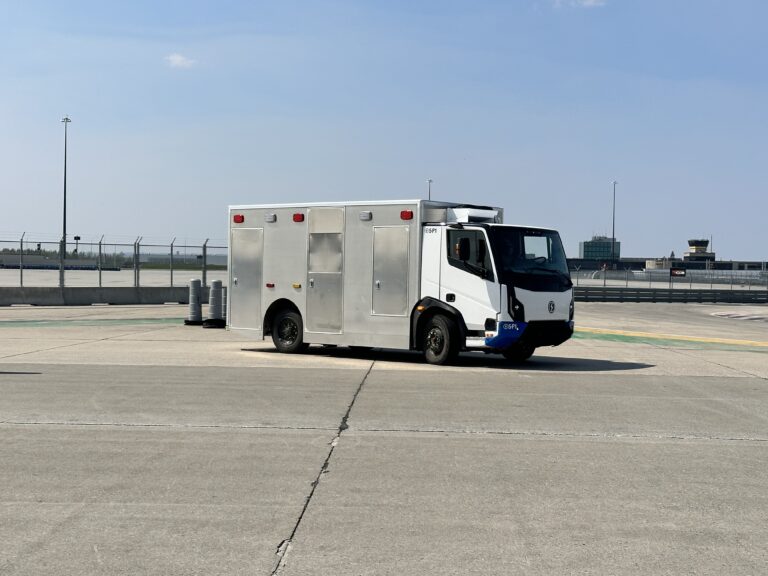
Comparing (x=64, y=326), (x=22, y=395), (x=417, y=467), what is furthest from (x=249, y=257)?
(x=417, y=467)

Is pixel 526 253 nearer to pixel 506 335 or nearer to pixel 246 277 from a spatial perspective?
pixel 506 335

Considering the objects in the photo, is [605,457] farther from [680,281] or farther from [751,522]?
[680,281]

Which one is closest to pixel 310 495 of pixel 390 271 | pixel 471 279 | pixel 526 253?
pixel 471 279

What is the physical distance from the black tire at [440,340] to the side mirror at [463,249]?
109 centimetres

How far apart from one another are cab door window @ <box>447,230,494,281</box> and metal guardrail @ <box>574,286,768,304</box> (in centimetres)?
3542

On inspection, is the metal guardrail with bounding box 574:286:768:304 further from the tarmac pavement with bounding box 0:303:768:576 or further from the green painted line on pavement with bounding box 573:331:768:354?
the tarmac pavement with bounding box 0:303:768:576

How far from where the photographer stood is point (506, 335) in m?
14.6

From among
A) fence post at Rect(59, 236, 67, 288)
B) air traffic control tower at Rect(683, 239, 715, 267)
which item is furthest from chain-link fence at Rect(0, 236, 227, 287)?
air traffic control tower at Rect(683, 239, 715, 267)

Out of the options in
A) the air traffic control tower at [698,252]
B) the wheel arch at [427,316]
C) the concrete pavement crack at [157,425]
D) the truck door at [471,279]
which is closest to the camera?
the concrete pavement crack at [157,425]

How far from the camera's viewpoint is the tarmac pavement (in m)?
5.12

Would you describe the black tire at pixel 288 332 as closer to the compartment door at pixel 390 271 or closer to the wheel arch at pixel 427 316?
the compartment door at pixel 390 271

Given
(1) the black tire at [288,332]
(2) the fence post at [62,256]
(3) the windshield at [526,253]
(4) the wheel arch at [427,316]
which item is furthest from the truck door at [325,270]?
(2) the fence post at [62,256]

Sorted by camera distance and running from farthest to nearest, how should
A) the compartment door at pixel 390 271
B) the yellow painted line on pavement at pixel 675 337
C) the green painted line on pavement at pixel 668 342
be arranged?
the yellow painted line on pavement at pixel 675 337, the green painted line on pavement at pixel 668 342, the compartment door at pixel 390 271

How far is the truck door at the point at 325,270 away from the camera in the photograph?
1636 centimetres
